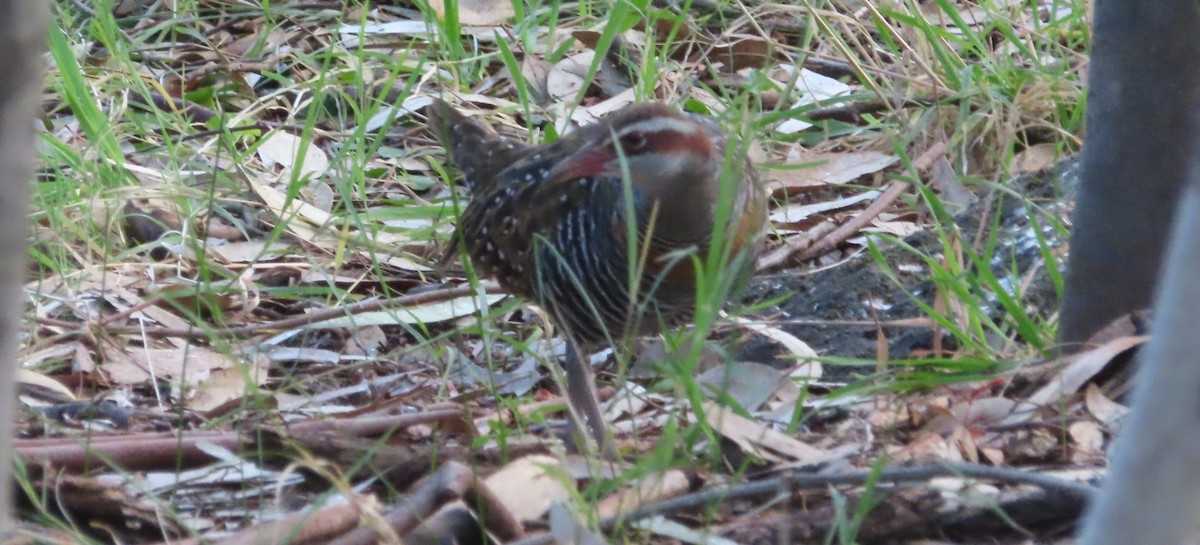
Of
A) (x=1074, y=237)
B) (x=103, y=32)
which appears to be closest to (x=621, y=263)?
(x=1074, y=237)

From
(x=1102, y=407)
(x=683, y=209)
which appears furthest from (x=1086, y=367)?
(x=683, y=209)

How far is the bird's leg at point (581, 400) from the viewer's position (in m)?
2.72

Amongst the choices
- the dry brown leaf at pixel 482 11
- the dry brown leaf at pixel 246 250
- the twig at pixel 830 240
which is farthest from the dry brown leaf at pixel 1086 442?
the dry brown leaf at pixel 482 11

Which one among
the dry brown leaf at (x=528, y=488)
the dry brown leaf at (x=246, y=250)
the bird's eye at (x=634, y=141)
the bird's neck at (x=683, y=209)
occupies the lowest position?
the dry brown leaf at (x=246, y=250)

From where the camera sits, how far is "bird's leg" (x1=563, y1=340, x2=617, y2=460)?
2717mm

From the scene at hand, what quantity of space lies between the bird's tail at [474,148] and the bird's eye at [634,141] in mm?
1053

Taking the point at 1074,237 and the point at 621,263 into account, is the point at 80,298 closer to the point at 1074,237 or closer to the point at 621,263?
the point at 621,263

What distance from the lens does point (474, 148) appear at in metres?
4.30

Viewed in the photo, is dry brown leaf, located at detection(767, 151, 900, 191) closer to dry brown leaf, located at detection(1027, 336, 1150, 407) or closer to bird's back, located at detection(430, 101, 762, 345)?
bird's back, located at detection(430, 101, 762, 345)

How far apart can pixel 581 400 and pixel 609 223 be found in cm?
44

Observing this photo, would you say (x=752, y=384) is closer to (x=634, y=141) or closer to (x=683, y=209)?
(x=683, y=209)

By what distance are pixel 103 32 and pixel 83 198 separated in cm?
119

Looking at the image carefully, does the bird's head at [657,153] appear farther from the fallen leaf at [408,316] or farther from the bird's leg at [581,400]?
the fallen leaf at [408,316]

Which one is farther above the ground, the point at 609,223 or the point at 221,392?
the point at 609,223
